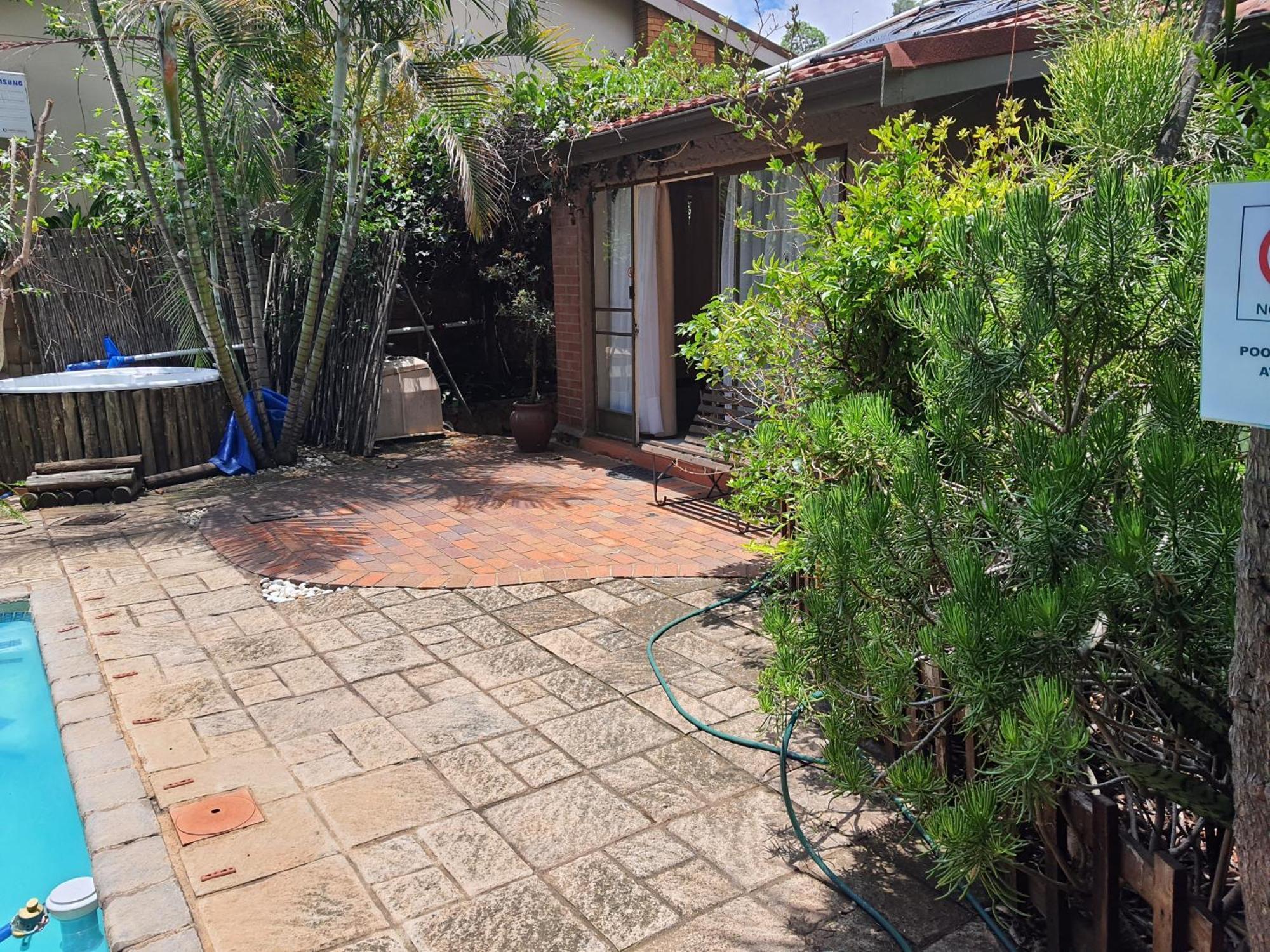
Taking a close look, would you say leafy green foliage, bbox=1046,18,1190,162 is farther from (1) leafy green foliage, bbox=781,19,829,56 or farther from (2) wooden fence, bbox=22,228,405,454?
(1) leafy green foliage, bbox=781,19,829,56

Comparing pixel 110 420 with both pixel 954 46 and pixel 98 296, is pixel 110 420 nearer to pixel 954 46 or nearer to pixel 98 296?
pixel 98 296

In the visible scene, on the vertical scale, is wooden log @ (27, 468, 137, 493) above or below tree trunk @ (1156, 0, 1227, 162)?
below

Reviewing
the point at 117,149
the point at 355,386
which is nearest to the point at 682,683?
the point at 355,386

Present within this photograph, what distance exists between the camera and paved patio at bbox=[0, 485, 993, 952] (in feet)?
8.30

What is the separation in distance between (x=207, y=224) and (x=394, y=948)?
24.7 feet

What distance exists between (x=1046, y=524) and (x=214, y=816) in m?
2.61

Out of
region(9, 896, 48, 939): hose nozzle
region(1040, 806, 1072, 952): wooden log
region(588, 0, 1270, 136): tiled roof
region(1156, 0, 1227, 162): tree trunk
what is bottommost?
region(9, 896, 48, 939): hose nozzle

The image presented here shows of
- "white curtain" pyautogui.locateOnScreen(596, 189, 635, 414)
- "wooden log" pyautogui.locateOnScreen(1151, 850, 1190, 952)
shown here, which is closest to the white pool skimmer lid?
"wooden log" pyautogui.locateOnScreen(1151, 850, 1190, 952)

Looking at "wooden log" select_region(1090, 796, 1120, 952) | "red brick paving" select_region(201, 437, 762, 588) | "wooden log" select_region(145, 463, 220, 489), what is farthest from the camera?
"wooden log" select_region(145, 463, 220, 489)

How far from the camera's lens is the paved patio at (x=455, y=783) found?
2531mm

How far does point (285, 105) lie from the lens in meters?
8.64

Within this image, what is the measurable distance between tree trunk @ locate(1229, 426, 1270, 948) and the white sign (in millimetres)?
12588

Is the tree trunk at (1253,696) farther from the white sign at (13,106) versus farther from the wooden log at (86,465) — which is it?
the white sign at (13,106)

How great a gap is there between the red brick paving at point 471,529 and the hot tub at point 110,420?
1.03 metres
